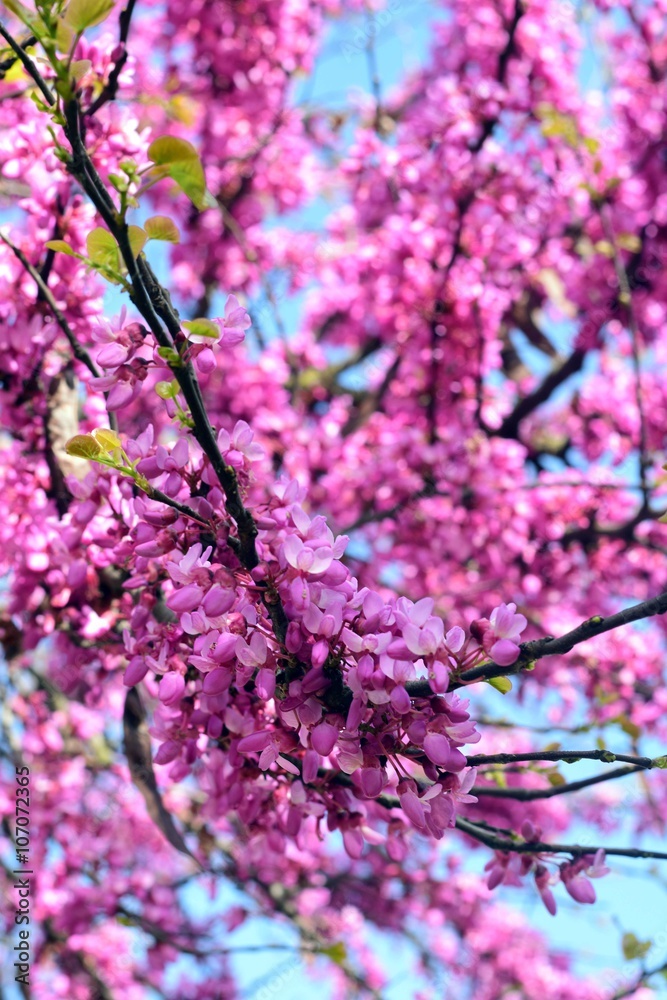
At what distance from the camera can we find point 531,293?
607 centimetres

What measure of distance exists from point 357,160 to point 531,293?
194 centimetres

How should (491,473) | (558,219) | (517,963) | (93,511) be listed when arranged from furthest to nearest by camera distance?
(517,963)
(558,219)
(491,473)
(93,511)

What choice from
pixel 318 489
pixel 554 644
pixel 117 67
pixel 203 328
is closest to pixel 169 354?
pixel 203 328

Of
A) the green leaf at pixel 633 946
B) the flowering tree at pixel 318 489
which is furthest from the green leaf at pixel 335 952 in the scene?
the green leaf at pixel 633 946

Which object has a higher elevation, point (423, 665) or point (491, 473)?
point (491, 473)

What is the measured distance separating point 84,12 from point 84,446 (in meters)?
0.63

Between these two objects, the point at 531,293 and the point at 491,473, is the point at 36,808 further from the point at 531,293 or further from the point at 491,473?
the point at 531,293

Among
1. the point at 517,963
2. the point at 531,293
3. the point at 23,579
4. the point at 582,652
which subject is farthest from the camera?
the point at 517,963

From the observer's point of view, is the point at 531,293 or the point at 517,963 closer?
the point at 531,293

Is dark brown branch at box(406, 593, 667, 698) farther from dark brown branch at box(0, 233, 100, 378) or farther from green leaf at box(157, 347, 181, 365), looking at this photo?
dark brown branch at box(0, 233, 100, 378)

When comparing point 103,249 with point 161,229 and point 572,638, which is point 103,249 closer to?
point 161,229

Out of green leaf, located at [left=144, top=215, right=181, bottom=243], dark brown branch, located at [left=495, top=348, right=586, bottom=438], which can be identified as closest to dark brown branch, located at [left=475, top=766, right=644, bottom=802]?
green leaf, located at [left=144, top=215, right=181, bottom=243]

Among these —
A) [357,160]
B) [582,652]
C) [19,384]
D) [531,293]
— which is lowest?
[19,384]

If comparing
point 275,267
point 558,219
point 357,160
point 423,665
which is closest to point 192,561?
point 423,665
